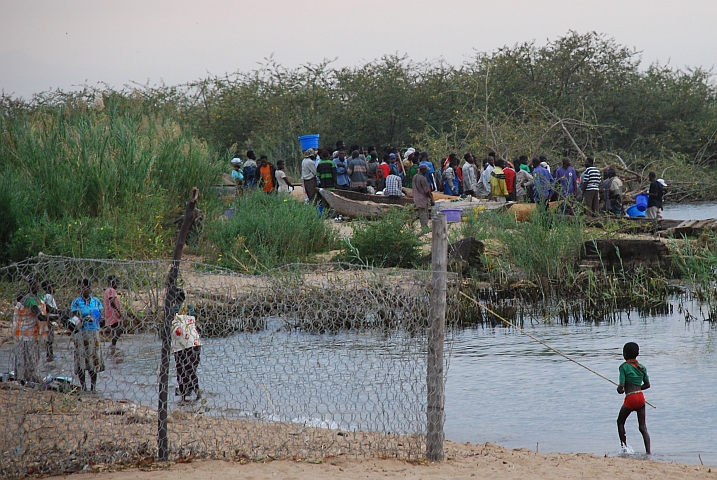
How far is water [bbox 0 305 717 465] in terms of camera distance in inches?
264

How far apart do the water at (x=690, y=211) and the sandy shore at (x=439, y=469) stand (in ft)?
57.9

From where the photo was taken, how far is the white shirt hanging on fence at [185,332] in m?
7.41

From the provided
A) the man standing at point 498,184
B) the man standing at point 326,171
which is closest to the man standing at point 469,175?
the man standing at point 498,184

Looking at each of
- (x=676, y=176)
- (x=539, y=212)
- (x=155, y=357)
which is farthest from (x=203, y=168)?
(x=676, y=176)

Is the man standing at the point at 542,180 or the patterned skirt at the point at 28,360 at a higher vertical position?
the man standing at the point at 542,180

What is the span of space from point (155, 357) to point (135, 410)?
1.84 metres

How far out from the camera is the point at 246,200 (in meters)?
17.6

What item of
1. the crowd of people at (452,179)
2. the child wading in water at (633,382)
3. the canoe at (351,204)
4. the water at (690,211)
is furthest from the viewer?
the water at (690,211)

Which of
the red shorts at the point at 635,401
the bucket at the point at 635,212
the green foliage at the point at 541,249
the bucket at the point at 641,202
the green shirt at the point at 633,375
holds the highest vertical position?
the bucket at the point at 641,202

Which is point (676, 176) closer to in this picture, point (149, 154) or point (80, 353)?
point (149, 154)

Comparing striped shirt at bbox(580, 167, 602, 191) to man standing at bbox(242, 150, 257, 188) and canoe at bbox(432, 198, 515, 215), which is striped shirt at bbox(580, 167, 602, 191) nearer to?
canoe at bbox(432, 198, 515, 215)

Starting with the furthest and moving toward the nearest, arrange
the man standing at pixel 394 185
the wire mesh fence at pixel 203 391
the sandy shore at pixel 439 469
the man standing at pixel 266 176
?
the man standing at pixel 266 176, the man standing at pixel 394 185, the wire mesh fence at pixel 203 391, the sandy shore at pixel 439 469

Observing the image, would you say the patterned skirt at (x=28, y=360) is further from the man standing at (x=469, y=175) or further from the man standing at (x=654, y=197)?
the man standing at (x=469, y=175)

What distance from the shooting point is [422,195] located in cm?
1761
